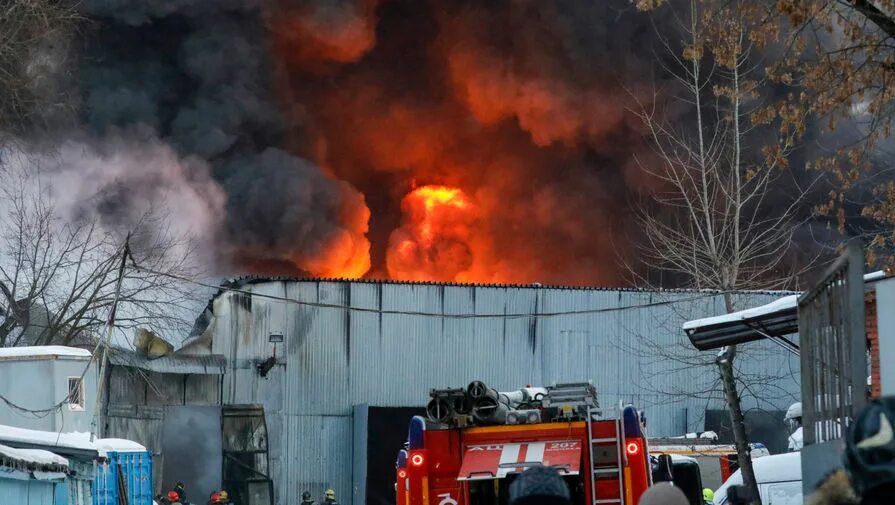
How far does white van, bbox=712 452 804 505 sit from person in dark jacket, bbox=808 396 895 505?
11.8 metres

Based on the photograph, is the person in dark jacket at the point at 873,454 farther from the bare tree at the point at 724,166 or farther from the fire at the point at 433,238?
the fire at the point at 433,238

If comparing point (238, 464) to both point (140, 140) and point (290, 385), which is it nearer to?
point (290, 385)

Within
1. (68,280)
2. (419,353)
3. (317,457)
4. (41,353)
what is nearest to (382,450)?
(317,457)

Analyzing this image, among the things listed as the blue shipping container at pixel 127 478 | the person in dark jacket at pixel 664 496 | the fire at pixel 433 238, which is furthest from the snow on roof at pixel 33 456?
the fire at pixel 433 238

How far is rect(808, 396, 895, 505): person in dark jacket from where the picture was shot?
404 centimetres

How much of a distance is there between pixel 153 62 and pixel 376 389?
704 inches

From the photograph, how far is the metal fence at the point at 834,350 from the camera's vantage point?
6.34 m

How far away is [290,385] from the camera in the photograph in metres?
33.2

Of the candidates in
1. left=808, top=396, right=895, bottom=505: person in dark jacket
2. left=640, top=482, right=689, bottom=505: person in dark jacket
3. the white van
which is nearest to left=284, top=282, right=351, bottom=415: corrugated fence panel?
the white van

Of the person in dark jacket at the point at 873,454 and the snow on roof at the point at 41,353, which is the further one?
the snow on roof at the point at 41,353

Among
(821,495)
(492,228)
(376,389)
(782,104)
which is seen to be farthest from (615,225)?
(821,495)

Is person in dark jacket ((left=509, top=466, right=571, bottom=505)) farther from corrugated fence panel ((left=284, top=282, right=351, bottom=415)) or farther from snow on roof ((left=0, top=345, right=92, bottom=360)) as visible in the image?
Answer: corrugated fence panel ((left=284, top=282, right=351, bottom=415))

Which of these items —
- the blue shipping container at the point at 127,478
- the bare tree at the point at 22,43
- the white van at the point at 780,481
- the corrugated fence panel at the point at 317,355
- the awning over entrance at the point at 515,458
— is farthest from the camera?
the corrugated fence panel at the point at 317,355

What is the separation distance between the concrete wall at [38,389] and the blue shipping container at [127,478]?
241cm
